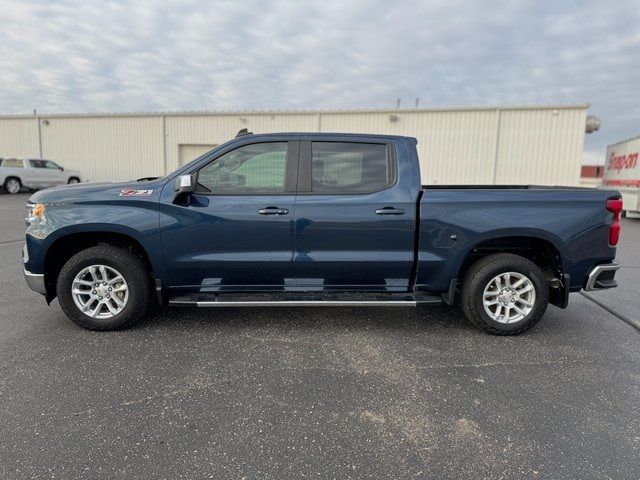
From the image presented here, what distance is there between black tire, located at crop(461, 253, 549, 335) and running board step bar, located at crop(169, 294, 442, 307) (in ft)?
1.07

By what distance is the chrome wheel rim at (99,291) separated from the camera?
13.1 ft

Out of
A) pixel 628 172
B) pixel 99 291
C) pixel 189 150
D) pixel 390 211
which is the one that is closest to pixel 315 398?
pixel 390 211

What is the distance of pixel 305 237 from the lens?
3.96 meters

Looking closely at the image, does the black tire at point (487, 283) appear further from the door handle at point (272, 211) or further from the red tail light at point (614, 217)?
the door handle at point (272, 211)

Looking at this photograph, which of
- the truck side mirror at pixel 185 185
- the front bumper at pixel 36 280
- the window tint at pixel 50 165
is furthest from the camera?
the window tint at pixel 50 165

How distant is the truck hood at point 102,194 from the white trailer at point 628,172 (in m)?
16.3

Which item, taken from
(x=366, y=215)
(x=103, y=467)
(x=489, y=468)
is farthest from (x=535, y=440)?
(x=103, y=467)

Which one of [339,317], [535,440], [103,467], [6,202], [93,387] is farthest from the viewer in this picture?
[6,202]

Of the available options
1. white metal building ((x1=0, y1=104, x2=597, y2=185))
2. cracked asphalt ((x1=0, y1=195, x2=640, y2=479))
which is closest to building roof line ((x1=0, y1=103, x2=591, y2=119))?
white metal building ((x1=0, y1=104, x2=597, y2=185))

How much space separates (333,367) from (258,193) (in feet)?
5.54

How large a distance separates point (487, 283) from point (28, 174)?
2306 cm

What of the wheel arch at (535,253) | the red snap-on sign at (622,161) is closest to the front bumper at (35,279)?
the wheel arch at (535,253)

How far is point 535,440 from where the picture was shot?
8.39ft

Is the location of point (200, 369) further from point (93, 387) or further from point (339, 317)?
point (339, 317)
